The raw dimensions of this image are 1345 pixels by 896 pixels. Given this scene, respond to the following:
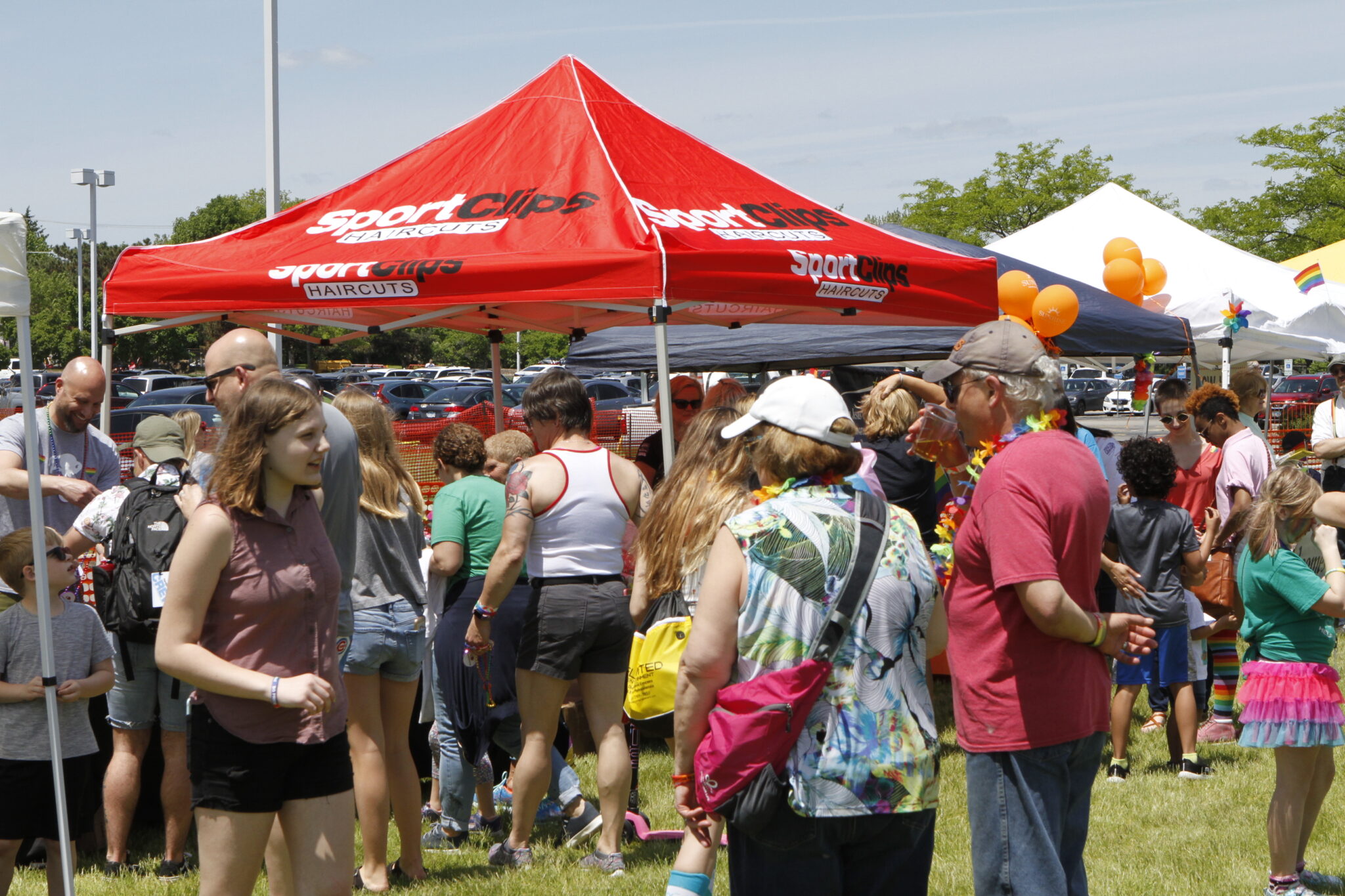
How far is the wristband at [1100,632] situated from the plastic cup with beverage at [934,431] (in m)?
0.99

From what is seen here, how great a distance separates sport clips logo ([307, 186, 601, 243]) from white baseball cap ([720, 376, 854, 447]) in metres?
3.52

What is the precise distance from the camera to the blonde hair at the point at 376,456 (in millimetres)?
4418

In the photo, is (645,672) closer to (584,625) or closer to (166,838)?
(584,625)

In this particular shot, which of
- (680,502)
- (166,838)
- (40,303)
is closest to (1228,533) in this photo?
(680,502)

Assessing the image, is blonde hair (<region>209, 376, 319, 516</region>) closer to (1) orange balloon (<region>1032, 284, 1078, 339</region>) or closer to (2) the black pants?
(2) the black pants

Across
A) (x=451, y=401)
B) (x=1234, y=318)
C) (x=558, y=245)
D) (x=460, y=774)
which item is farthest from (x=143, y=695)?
(x=451, y=401)

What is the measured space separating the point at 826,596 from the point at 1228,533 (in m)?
4.03

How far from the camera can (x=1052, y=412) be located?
298 centimetres

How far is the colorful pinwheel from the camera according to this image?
10.9 m

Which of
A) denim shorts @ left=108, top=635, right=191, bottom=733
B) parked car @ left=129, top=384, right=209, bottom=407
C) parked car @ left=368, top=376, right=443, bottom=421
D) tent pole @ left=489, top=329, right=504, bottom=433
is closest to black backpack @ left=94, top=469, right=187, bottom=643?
denim shorts @ left=108, top=635, right=191, bottom=733

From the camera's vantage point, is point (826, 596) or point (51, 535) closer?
point (826, 596)

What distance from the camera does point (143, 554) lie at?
4445mm

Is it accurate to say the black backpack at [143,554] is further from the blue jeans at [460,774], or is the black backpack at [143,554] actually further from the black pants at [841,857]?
the black pants at [841,857]

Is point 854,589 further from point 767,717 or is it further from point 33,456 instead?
point 33,456
